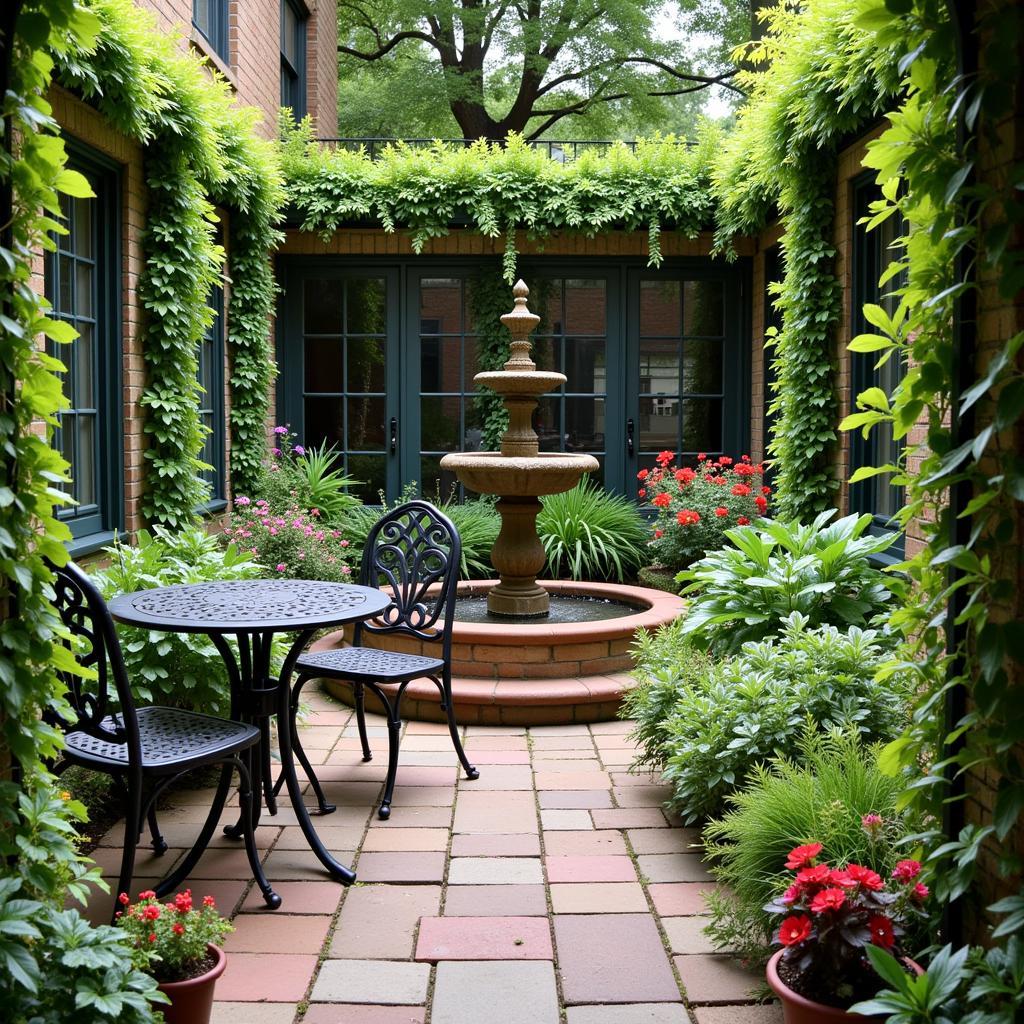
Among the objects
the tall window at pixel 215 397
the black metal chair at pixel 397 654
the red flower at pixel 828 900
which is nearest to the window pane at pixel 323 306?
the tall window at pixel 215 397

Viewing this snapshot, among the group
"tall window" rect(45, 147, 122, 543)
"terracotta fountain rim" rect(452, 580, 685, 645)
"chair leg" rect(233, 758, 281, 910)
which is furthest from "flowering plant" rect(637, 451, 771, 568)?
"chair leg" rect(233, 758, 281, 910)

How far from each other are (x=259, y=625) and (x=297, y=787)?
2.23ft

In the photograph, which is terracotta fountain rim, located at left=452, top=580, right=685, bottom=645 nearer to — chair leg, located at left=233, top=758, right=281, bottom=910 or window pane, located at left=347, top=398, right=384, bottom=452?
chair leg, located at left=233, top=758, right=281, bottom=910

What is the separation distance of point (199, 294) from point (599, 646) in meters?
2.94

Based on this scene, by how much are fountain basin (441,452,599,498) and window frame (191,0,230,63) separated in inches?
162

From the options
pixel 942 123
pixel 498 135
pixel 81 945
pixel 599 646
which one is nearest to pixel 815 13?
pixel 599 646

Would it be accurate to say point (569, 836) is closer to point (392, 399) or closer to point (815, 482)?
point (815, 482)

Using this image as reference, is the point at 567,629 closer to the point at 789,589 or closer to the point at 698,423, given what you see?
the point at 789,589

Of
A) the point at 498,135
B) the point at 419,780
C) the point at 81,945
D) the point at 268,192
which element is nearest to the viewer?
the point at 81,945

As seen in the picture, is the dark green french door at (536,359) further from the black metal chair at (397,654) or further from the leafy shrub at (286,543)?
the black metal chair at (397,654)

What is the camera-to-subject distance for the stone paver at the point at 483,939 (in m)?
3.10

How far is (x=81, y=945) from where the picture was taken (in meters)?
2.28

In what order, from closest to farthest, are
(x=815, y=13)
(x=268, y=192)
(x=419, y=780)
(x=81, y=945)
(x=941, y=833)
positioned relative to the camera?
(x=81, y=945)
(x=941, y=833)
(x=419, y=780)
(x=815, y=13)
(x=268, y=192)

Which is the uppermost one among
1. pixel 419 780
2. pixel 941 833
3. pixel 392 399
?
pixel 392 399
